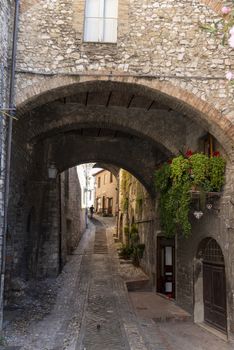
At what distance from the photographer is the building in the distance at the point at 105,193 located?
3766cm

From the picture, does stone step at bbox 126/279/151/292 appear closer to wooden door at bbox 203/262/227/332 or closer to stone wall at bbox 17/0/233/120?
wooden door at bbox 203/262/227/332

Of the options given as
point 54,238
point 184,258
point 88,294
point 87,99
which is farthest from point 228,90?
point 54,238

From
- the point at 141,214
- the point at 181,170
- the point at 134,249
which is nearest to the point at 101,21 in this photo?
the point at 181,170

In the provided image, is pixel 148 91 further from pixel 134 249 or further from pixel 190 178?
pixel 134 249

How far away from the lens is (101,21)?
7.97 metres

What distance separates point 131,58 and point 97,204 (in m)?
37.5

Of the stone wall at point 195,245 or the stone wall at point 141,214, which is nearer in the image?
the stone wall at point 195,245

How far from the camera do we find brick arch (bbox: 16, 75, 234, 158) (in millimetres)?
7418

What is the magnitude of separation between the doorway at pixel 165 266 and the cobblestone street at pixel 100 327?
791 mm

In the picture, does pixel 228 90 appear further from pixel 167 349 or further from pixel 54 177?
pixel 54 177

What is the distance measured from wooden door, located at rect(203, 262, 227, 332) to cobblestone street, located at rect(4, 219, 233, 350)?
1.28 feet

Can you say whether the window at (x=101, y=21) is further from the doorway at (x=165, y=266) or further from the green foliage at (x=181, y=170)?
the doorway at (x=165, y=266)

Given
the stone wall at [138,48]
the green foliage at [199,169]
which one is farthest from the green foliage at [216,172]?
the stone wall at [138,48]

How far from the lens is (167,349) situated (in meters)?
6.65
